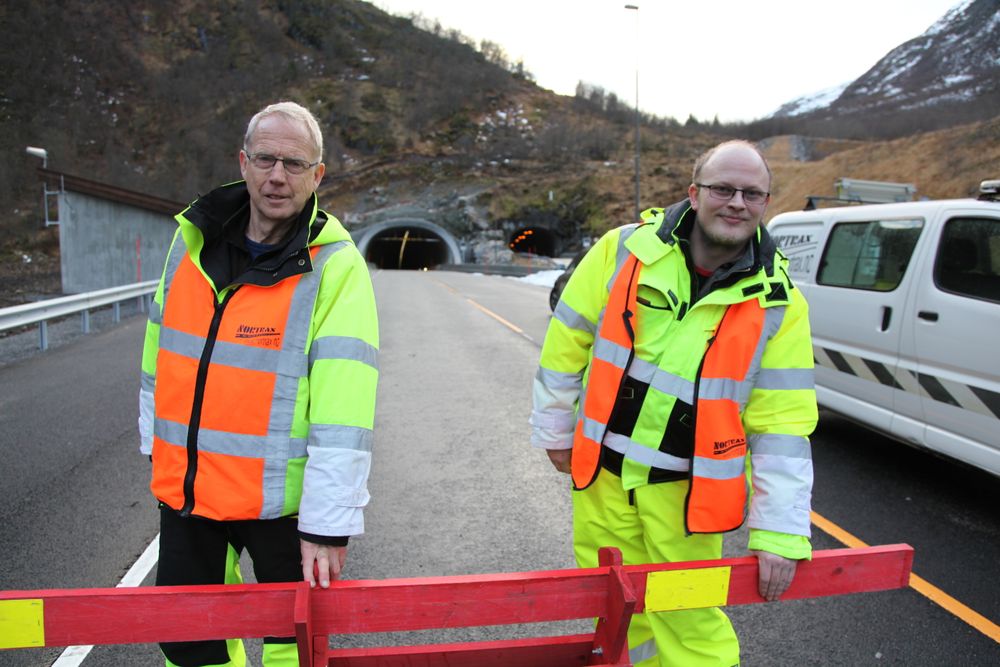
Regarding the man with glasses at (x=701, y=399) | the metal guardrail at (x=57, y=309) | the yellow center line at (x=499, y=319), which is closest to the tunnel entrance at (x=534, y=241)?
the yellow center line at (x=499, y=319)

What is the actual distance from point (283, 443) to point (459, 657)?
97 centimetres

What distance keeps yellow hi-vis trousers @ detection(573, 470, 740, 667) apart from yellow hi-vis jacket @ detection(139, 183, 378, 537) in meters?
0.88

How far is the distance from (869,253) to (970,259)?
3.45 ft

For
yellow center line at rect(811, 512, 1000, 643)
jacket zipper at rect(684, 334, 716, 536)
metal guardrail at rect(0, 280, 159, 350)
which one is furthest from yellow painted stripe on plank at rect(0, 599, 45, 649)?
metal guardrail at rect(0, 280, 159, 350)

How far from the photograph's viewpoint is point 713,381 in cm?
222

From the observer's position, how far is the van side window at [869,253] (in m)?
5.41

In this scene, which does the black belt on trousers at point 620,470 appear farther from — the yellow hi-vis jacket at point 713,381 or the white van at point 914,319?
the white van at point 914,319

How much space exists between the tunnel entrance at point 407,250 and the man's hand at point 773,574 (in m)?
51.4

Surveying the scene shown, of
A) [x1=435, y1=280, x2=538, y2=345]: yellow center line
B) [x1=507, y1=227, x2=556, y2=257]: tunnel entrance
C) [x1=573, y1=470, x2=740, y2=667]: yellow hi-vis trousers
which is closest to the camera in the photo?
[x1=573, y1=470, x2=740, y2=667]: yellow hi-vis trousers

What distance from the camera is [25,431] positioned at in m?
6.30

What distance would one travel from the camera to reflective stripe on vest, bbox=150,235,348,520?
6.92 ft

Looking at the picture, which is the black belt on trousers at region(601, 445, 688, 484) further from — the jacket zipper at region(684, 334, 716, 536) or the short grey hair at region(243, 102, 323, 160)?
the short grey hair at region(243, 102, 323, 160)

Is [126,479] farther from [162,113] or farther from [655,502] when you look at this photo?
[162,113]

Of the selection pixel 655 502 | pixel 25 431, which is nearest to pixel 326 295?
pixel 655 502
